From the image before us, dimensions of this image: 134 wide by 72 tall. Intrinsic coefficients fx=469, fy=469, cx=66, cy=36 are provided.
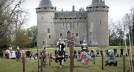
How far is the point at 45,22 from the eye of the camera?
4973 inches

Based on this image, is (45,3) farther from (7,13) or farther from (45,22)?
(7,13)

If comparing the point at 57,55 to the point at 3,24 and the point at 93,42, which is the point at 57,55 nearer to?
the point at 3,24

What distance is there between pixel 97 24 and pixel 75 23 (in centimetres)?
1074

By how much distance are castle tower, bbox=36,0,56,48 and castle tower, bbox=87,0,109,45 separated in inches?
412

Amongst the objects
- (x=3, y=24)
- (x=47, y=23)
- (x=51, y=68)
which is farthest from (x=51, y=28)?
(x=51, y=68)

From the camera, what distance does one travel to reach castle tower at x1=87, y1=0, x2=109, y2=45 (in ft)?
→ 397

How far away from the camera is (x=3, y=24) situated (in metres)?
42.4

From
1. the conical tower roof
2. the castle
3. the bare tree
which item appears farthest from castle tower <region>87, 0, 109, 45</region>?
the bare tree

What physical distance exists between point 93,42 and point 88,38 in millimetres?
4214

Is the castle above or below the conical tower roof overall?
below

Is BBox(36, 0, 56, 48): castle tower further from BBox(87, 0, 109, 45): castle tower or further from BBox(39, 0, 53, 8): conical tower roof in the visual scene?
BBox(87, 0, 109, 45): castle tower

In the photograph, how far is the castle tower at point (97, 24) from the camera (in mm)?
121062

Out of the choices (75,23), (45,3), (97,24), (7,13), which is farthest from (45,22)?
(7,13)

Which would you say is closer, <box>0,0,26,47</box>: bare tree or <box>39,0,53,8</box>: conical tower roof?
<box>0,0,26,47</box>: bare tree
